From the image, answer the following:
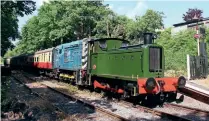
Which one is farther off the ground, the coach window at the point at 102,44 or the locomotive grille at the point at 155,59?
the coach window at the point at 102,44

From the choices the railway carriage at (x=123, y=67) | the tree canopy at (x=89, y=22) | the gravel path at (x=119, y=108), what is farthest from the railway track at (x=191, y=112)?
the tree canopy at (x=89, y=22)

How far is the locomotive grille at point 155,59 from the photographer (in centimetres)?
1259

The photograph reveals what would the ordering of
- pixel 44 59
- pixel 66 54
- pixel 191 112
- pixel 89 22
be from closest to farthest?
pixel 191 112 → pixel 66 54 → pixel 44 59 → pixel 89 22

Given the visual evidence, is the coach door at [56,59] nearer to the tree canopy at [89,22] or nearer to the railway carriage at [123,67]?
the railway carriage at [123,67]

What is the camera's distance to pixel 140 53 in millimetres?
12555

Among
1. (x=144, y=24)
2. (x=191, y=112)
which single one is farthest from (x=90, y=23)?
(x=191, y=112)

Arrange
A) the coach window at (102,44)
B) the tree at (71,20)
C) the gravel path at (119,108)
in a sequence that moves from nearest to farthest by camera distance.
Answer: the gravel path at (119,108) → the coach window at (102,44) → the tree at (71,20)

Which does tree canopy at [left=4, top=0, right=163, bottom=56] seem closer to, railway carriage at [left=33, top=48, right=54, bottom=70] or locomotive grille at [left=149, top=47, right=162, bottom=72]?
railway carriage at [left=33, top=48, right=54, bottom=70]

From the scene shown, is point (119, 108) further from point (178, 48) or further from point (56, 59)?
point (178, 48)

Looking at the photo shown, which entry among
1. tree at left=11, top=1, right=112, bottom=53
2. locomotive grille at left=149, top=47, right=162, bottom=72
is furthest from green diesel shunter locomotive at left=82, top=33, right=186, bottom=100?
tree at left=11, top=1, right=112, bottom=53

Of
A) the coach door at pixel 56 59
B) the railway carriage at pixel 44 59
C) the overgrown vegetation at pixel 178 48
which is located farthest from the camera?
the railway carriage at pixel 44 59

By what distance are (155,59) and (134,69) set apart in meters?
0.99

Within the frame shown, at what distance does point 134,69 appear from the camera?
13031mm

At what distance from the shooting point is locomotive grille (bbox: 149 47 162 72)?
41.3 ft
